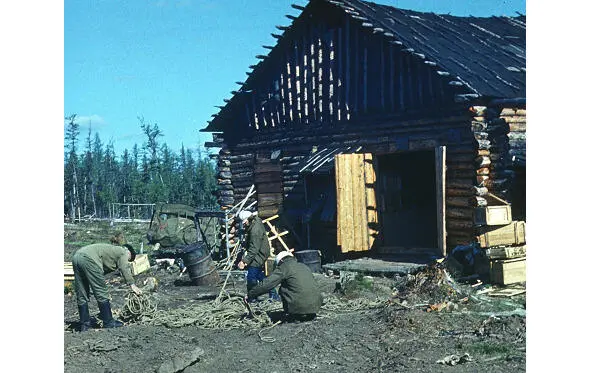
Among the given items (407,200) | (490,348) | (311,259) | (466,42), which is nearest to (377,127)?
(407,200)

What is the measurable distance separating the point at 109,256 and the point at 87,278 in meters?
0.48

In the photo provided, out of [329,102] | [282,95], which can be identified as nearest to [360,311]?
[329,102]

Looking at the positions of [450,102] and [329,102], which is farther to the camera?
[329,102]

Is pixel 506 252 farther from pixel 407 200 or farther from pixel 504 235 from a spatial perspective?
pixel 407 200

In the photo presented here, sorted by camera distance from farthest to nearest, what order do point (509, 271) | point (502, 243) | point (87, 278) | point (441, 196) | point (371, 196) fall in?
1. point (371, 196)
2. point (441, 196)
3. point (502, 243)
4. point (509, 271)
5. point (87, 278)

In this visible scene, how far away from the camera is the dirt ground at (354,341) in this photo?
27.7 ft

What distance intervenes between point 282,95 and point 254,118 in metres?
1.29

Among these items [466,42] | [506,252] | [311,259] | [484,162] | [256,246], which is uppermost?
[466,42]

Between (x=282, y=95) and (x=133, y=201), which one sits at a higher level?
(x=282, y=95)

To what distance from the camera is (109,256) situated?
35.8 ft
